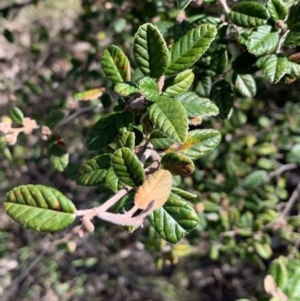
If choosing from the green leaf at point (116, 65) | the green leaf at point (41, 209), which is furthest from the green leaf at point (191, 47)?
the green leaf at point (41, 209)

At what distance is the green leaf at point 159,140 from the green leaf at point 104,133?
0.09m

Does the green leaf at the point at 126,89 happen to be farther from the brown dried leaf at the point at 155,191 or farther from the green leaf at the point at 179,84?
the brown dried leaf at the point at 155,191

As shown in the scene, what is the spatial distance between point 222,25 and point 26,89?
4.85 ft

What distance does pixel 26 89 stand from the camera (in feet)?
7.87

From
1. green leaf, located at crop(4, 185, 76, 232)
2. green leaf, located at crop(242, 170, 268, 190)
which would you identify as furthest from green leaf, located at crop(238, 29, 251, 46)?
green leaf, located at crop(242, 170, 268, 190)

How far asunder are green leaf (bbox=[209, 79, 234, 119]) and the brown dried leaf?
1.20ft

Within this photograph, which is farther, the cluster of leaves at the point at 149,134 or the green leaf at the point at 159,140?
the green leaf at the point at 159,140

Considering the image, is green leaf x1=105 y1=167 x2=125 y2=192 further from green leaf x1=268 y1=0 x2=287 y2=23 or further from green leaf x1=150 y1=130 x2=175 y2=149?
green leaf x1=268 y1=0 x2=287 y2=23

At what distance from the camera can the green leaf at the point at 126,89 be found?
900 millimetres

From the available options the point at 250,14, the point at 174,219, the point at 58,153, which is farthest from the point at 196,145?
the point at 58,153

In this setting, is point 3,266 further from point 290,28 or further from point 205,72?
point 290,28

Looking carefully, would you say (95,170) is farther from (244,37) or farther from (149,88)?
(244,37)

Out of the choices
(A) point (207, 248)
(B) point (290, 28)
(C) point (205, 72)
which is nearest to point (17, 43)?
(A) point (207, 248)

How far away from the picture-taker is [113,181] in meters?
0.90
